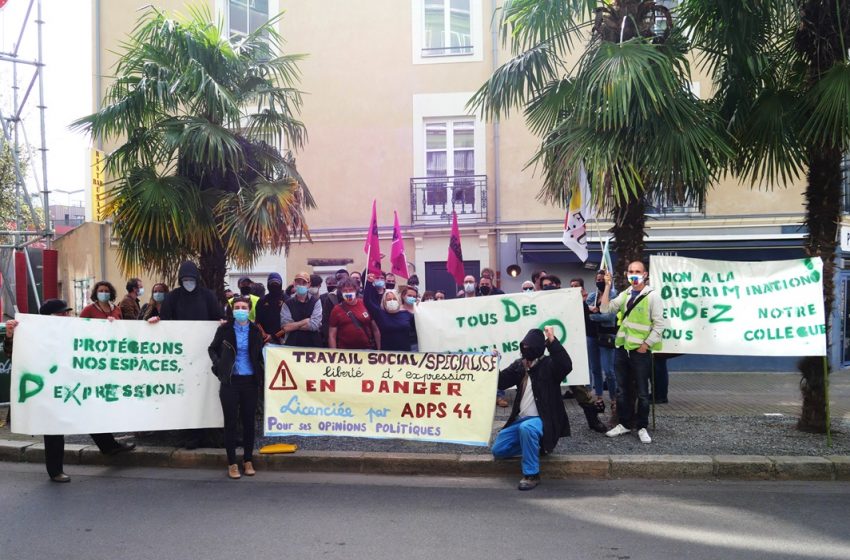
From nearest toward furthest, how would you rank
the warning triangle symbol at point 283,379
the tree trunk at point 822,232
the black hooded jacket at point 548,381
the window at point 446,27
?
the black hooded jacket at point 548,381 < the warning triangle symbol at point 283,379 < the tree trunk at point 822,232 < the window at point 446,27

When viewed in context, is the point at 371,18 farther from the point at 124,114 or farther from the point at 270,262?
the point at 124,114

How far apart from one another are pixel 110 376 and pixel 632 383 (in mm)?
5222

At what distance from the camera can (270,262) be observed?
15.5 meters

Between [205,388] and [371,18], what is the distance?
35.0ft

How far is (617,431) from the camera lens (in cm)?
745

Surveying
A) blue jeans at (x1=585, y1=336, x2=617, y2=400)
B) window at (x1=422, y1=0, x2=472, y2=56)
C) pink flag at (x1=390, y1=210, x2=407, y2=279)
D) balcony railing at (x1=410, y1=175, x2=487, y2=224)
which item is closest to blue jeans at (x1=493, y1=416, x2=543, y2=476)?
blue jeans at (x1=585, y1=336, x2=617, y2=400)

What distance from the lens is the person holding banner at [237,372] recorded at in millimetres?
6586

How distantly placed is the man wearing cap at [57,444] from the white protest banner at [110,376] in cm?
12

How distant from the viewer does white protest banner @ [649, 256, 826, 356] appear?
7.05m

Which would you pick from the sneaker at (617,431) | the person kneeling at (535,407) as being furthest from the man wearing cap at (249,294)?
the sneaker at (617,431)

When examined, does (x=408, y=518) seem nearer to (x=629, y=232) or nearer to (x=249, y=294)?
(x=629, y=232)

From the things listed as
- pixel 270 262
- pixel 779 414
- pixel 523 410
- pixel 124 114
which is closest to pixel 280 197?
pixel 124 114

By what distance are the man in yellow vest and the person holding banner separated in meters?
3.64

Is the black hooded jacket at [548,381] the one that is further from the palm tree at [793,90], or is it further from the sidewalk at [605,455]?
the palm tree at [793,90]
